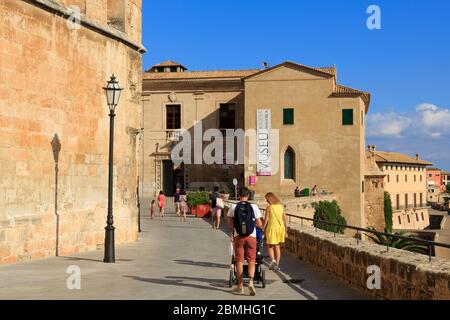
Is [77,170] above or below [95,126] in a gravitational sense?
below

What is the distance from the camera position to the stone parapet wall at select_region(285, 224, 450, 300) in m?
6.30

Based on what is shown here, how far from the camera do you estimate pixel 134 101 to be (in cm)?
1650

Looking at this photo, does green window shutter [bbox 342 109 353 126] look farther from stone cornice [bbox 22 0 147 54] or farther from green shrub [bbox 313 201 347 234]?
stone cornice [bbox 22 0 147 54]

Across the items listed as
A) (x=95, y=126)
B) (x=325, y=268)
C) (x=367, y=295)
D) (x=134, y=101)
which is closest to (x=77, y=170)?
(x=95, y=126)

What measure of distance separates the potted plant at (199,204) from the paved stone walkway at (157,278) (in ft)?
46.3

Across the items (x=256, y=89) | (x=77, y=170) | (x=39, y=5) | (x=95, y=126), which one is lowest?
(x=77, y=170)

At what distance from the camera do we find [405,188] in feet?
278

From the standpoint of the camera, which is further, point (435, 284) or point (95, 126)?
point (95, 126)

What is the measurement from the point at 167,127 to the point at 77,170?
33.2 m

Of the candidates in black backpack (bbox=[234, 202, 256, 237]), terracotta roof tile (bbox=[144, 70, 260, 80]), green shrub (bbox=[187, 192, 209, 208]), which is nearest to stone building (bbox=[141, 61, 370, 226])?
terracotta roof tile (bbox=[144, 70, 260, 80])

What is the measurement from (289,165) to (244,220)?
34.6m

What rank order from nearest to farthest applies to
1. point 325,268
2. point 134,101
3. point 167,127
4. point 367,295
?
point 367,295, point 325,268, point 134,101, point 167,127

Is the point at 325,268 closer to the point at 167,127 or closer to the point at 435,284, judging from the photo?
the point at 435,284

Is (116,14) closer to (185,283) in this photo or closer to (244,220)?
(185,283)
